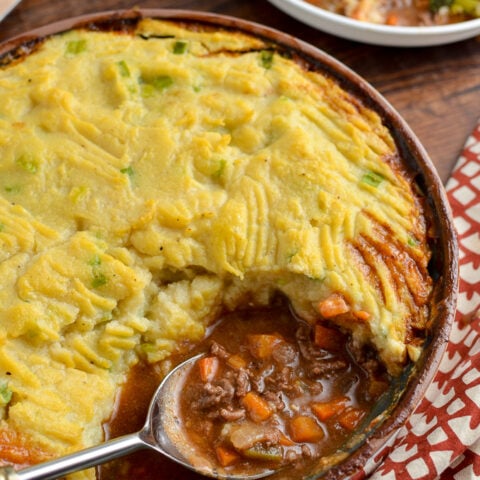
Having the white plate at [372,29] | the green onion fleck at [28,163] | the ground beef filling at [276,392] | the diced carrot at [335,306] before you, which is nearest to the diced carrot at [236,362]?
the ground beef filling at [276,392]

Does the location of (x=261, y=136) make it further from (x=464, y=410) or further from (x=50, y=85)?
(x=464, y=410)

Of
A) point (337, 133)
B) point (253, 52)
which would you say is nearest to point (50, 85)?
point (253, 52)

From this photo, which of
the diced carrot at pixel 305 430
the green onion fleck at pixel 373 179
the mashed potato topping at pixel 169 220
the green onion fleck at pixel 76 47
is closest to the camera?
the mashed potato topping at pixel 169 220

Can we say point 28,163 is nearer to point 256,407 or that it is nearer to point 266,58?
point 266,58

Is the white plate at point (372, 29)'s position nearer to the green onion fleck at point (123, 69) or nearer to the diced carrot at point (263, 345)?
the green onion fleck at point (123, 69)

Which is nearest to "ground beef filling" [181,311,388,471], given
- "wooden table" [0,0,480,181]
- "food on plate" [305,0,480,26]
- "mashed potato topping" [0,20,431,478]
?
"mashed potato topping" [0,20,431,478]

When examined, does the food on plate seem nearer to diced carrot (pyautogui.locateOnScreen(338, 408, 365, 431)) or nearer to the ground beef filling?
the ground beef filling
